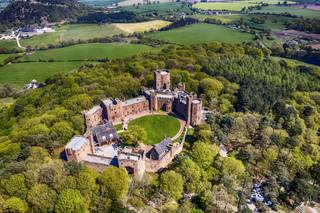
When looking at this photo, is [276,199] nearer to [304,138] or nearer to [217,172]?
[217,172]

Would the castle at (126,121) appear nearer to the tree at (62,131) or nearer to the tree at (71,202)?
the tree at (62,131)

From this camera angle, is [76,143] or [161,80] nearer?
[76,143]

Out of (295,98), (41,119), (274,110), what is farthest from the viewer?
(295,98)

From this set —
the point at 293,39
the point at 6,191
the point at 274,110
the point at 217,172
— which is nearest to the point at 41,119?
the point at 6,191

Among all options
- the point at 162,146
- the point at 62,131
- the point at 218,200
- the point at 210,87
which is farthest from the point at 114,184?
the point at 210,87

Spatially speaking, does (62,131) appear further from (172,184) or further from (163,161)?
(172,184)
